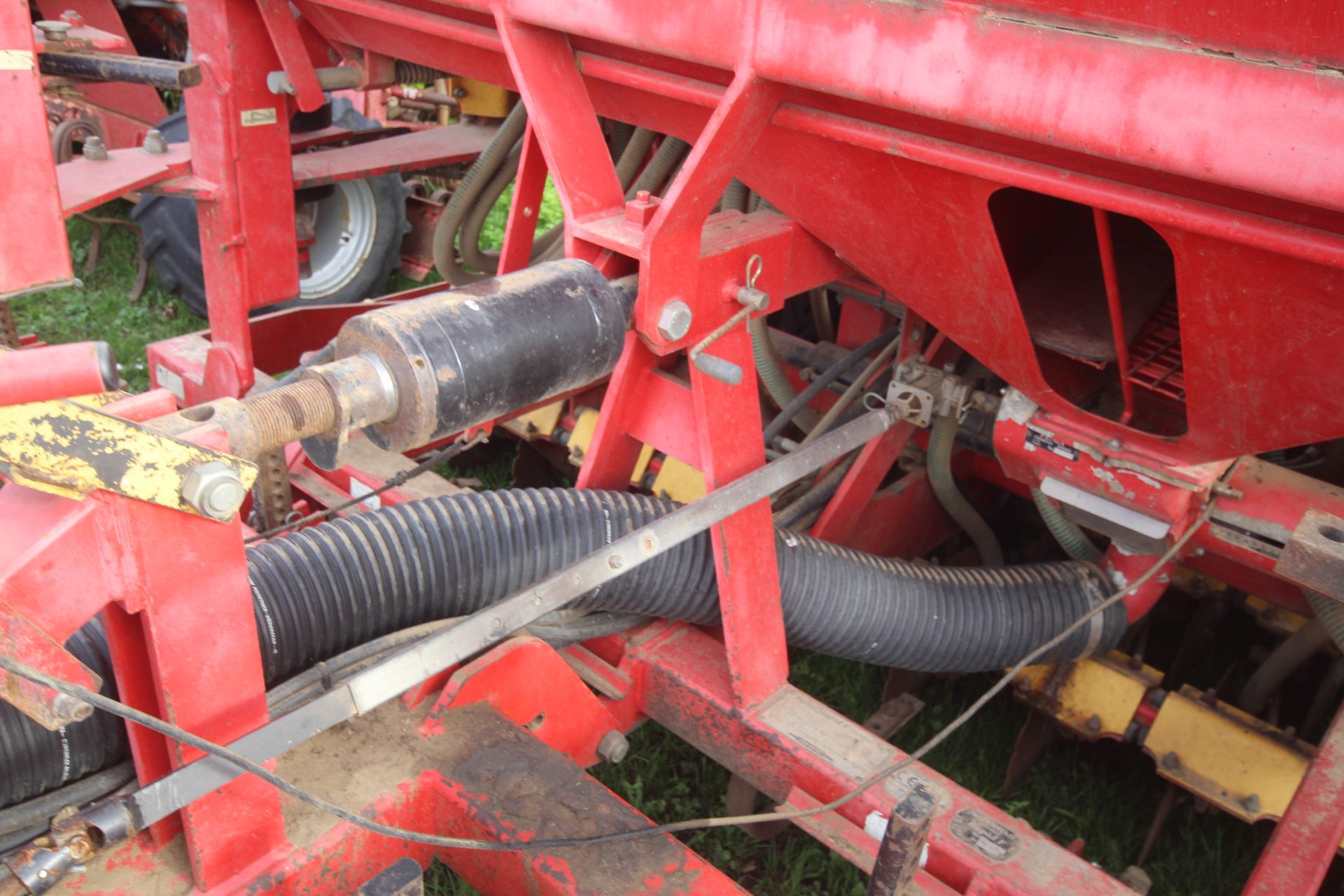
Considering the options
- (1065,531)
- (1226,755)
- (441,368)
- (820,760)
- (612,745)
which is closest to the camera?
(441,368)

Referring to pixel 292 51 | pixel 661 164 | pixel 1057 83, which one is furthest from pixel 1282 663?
pixel 292 51

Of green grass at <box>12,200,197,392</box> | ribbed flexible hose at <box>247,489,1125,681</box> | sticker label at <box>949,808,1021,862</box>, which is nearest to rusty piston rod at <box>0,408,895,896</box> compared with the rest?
ribbed flexible hose at <box>247,489,1125,681</box>

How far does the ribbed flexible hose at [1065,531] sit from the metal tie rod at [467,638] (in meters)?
0.58

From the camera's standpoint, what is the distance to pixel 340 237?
14.7 ft

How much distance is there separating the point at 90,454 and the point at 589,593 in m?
0.97

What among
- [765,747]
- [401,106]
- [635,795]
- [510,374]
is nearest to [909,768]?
[765,747]

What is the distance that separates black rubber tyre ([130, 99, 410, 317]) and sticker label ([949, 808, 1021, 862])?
317 cm

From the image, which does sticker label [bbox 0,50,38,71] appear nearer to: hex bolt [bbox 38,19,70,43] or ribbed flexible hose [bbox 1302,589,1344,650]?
hex bolt [bbox 38,19,70,43]

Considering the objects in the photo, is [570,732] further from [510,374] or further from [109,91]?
[109,91]

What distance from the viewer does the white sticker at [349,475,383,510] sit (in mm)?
2424

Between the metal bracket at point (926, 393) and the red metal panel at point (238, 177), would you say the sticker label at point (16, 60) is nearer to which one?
the red metal panel at point (238, 177)

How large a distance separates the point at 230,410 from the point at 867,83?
3.09 ft

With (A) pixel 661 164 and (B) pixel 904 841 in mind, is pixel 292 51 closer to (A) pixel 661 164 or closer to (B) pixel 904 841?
(A) pixel 661 164

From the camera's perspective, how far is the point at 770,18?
153cm
